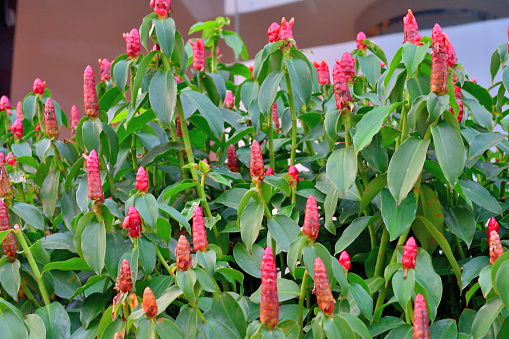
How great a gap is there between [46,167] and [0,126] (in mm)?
424

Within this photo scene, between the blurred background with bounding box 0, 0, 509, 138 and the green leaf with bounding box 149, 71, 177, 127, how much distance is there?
6.92 ft

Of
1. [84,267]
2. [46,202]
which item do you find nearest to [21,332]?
[84,267]

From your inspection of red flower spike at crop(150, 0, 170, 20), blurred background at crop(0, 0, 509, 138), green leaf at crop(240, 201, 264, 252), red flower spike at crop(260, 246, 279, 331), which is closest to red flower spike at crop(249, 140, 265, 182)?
green leaf at crop(240, 201, 264, 252)

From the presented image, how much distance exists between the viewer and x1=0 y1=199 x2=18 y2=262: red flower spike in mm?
727

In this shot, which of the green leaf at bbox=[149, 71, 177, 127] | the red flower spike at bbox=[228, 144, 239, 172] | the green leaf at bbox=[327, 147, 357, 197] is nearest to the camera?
the green leaf at bbox=[327, 147, 357, 197]

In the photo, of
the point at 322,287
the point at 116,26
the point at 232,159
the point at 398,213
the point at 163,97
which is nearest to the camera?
the point at 322,287

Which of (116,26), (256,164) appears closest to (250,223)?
(256,164)

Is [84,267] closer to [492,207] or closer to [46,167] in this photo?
[46,167]

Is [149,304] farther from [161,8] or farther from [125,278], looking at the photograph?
[161,8]

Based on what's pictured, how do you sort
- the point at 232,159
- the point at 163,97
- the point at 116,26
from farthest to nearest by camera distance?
1. the point at 116,26
2. the point at 232,159
3. the point at 163,97

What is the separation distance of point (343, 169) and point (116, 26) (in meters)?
2.64

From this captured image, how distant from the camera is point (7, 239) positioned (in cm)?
74

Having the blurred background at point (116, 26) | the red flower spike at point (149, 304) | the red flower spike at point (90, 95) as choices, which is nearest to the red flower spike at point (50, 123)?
the red flower spike at point (90, 95)

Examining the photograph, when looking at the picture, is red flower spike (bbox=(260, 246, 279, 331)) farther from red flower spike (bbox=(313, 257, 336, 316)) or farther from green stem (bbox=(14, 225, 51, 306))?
green stem (bbox=(14, 225, 51, 306))
